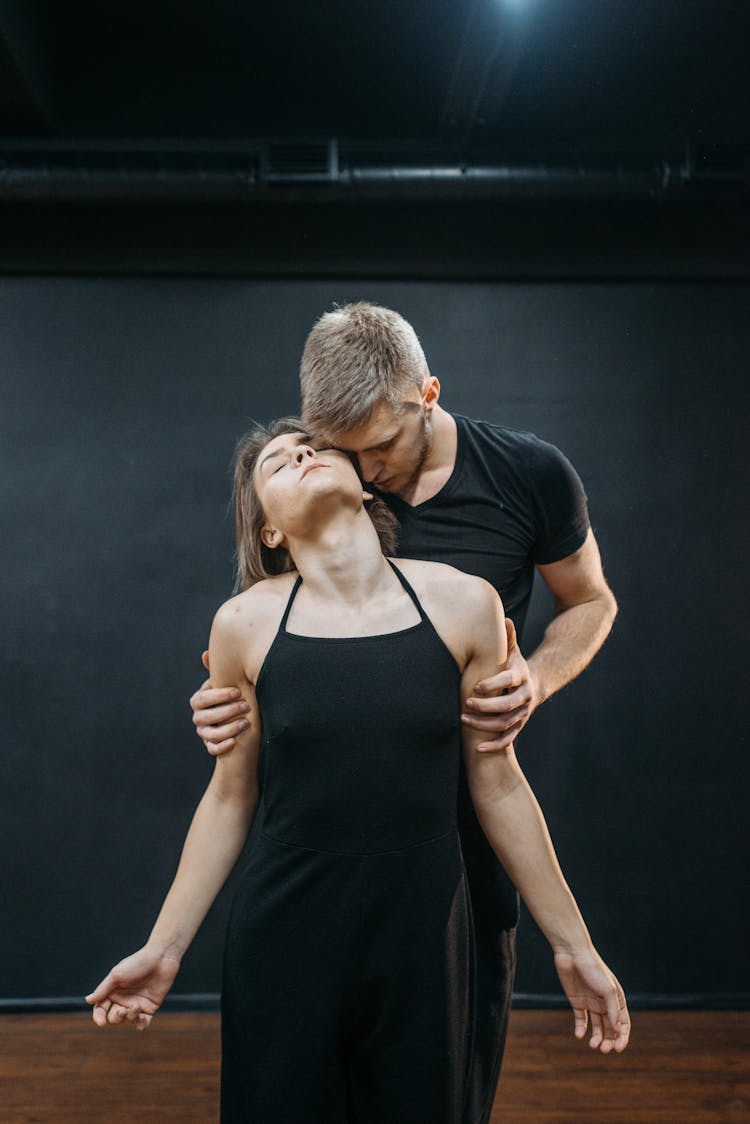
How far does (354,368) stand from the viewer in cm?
144

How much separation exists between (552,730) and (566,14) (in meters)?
2.18

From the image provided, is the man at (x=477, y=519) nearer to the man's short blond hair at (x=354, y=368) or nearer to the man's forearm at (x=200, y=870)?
the man's short blond hair at (x=354, y=368)

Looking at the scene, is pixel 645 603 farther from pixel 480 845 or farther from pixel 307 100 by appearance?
pixel 307 100

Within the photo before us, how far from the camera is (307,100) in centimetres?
305

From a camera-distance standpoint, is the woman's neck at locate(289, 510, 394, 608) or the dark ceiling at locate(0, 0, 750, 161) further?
the dark ceiling at locate(0, 0, 750, 161)

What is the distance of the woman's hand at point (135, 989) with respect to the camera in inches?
54.9

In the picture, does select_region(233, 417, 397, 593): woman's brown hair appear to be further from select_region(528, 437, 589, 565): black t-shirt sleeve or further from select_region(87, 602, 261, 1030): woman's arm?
select_region(528, 437, 589, 565): black t-shirt sleeve

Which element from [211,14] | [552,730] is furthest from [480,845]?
[211,14]

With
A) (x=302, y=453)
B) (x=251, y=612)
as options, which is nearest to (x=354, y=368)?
(x=302, y=453)

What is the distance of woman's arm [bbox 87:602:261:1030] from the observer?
55.3 inches

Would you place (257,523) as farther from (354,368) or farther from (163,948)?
(163,948)

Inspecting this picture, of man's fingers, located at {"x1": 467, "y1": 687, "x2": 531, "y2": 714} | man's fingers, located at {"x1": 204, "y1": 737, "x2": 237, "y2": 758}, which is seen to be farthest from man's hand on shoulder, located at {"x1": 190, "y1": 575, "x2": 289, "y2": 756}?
man's fingers, located at {"x1": 467, "y1": 687, "x2": 531, "y2": 714}

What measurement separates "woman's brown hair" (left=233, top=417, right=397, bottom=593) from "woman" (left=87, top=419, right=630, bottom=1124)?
0.11m

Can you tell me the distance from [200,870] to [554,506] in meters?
0.96
